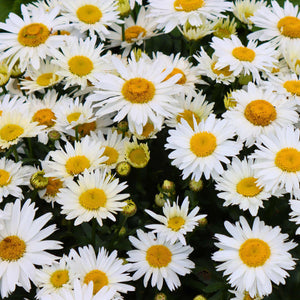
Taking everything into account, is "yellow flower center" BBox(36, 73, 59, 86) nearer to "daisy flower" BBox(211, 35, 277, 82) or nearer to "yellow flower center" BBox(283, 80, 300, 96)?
"daisy flower" BBox(211, 35, 277, 82)

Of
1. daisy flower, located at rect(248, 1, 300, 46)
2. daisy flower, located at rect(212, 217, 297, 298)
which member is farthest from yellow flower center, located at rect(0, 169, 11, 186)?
daisy flower, located at rect(248, 1, 300, 46)

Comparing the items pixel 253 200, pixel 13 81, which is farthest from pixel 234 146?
pixel 13 81

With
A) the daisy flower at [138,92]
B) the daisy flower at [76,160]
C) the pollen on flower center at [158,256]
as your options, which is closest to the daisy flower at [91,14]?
the daisy flower at [138,92]

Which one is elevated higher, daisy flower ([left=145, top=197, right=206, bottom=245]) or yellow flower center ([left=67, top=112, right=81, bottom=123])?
yellow flower center ([left=67, top=112, right=81, bottom=123])

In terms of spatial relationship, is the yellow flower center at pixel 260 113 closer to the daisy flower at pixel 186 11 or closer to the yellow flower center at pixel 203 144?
the yellow flower center at pixel 203 144

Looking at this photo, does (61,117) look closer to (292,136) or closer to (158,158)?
(158,158)

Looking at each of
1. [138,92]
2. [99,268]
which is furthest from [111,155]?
[99,268]
